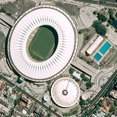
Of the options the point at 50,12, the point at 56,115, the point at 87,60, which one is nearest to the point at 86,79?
the point at 87,60

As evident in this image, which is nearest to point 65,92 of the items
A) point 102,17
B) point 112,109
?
point 112,109

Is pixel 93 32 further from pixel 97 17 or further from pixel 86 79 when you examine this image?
pixel 86 79

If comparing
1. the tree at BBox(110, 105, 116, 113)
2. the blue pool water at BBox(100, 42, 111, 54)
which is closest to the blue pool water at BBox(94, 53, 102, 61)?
the blue pool water at BBox(100, 42, 111, 54)

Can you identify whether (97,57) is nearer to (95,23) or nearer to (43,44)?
(95,23)

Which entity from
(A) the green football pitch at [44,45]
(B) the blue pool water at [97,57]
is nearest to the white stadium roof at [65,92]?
(A) the green football pitch at [44,45]

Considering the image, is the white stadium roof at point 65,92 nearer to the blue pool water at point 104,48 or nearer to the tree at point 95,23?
the blue pool water at point 104,48

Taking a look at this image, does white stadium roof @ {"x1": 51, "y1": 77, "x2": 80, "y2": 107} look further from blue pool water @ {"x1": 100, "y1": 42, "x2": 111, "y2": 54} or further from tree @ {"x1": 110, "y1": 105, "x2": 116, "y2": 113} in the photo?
blue pool water @ {"x1": 100, "y1": 42, "x2": 111, "y2": 54}
